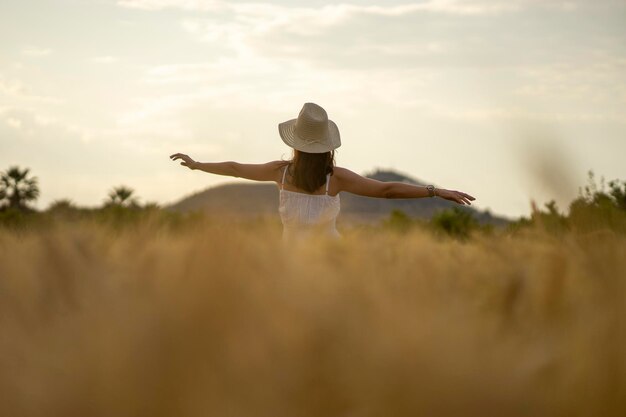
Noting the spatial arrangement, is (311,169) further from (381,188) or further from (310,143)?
(381,188)

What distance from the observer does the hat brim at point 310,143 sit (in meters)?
6.39

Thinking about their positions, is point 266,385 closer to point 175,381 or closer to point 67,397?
point 175,381

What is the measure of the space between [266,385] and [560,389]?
36cm

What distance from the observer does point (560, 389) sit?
99cm

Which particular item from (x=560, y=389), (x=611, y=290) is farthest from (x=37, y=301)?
(x=611, y=290)

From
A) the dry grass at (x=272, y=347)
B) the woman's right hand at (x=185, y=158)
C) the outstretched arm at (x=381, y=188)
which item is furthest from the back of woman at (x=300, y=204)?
the dry grass at (x=272, y=347)

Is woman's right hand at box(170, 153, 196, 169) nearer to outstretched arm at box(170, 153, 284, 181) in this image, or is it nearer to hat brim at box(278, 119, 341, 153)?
outstretched arm at box(170, 153, 284, 181)

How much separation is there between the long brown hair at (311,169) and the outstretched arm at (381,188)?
0.11 metres

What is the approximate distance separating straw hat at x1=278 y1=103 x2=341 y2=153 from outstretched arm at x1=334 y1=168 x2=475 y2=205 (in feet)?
0.79

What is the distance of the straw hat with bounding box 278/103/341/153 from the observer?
21.1 feet

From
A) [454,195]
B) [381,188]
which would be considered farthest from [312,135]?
[454,195]

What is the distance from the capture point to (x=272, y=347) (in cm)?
93

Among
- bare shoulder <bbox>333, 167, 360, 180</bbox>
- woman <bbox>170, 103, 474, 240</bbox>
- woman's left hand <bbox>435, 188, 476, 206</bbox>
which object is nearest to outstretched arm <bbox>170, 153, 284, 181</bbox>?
woman <bbox>170, 103, 474, 240</bbox>

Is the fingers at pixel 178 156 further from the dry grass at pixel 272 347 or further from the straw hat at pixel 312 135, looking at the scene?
the dry grass at pixel 272 347
